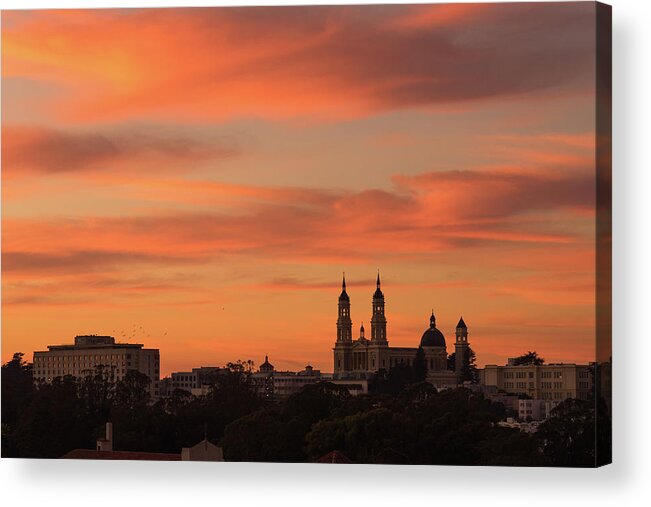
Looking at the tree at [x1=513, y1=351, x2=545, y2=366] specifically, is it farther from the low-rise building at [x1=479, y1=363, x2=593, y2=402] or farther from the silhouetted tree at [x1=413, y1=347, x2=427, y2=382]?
the silhouetted tree at [x1=413, y1=347, x2=427, y2=382]

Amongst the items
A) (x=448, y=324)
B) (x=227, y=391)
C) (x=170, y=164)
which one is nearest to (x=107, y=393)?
(x=227, y=391)

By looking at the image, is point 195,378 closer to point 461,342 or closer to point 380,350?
point 380,350

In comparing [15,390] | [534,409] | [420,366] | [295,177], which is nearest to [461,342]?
[420,366]

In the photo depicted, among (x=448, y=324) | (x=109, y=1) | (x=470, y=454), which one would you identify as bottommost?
(x=470, y=454)

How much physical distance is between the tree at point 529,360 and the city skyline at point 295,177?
65mm

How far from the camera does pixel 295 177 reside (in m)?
13.8

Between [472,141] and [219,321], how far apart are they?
239 centimetres

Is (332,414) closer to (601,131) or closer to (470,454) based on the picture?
(470,454)

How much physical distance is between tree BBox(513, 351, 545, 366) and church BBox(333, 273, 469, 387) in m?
0.40

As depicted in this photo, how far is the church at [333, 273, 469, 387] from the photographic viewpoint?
13.6 metres

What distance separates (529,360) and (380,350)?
112 centimetres

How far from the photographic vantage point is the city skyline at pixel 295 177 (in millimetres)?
13297

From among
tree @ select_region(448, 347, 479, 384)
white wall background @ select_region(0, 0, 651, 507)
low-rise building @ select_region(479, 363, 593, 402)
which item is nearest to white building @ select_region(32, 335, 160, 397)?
white wall background @ select_region(0, 0, 651, 507)

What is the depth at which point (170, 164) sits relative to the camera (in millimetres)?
13914
